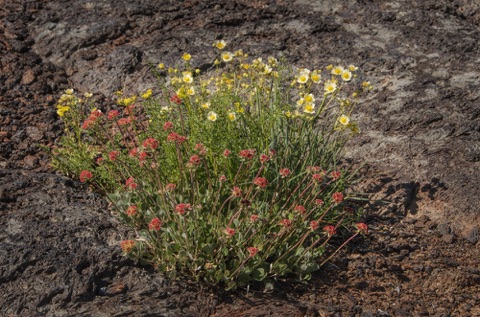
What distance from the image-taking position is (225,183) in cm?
362

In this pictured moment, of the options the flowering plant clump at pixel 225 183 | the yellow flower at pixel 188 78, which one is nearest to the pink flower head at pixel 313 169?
the flowering plant clump at pixel 225 183

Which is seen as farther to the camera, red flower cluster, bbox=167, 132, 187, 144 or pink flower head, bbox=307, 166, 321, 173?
pink flower head, bbox=307, 166, 321, 173

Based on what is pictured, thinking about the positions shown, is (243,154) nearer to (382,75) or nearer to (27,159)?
(27,159)

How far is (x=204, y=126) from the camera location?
357cm

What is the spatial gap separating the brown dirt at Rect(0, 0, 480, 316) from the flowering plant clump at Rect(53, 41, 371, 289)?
0.13m

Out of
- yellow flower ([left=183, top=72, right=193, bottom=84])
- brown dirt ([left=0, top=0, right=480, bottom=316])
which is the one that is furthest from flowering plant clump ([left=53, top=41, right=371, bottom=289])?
brown dirt ([left=0, top=0, right=480, bottom=316])

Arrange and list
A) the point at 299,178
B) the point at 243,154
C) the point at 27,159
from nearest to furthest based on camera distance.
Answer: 1. the point at 243,154
2. the point at 299,178
3. the point at 27,159

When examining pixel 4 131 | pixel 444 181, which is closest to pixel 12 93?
pixel 4 131

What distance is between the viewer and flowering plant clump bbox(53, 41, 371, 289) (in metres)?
3.13

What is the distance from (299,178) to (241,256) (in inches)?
30.5

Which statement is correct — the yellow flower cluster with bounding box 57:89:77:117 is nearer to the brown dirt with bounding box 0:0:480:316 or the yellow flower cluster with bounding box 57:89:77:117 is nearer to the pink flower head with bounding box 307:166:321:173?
the brown dirt with bounding box 0:0:480:316

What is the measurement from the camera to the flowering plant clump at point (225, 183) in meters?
3.13

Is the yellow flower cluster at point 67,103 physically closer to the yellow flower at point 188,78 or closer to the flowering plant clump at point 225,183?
the flowering plant clump at point 225,183

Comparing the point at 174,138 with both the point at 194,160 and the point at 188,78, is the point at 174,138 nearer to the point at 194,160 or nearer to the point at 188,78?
the point at 194,160
